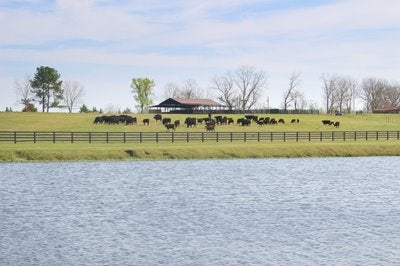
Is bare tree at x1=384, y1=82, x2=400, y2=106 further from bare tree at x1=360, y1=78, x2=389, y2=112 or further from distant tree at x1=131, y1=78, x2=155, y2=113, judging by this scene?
distant tree at x1=131, y1=78, x2=155, y2=113

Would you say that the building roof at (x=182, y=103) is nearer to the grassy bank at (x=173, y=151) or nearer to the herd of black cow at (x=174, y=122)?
the herd of black cow at (x=174, y=122)

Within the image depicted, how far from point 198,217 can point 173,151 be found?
2863 centimetres

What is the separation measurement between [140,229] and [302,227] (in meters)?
5.62

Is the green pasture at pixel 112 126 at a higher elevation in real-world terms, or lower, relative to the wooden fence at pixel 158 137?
higher

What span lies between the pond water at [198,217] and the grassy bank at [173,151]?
8.26 metres

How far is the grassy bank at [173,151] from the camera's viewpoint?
48500 millimetres

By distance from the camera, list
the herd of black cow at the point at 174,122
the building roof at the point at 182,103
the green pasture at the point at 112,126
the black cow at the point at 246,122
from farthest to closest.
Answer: the building roof at the point at 182,103 → the black cow at the point at 246,122 → the green pasture at the point at 112,126 → the herd of black cow at the point at 174,122

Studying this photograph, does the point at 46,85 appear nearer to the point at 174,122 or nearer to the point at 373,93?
the point at 174,122

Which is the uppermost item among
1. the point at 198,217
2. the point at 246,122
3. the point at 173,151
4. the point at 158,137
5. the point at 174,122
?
the point at 174,122

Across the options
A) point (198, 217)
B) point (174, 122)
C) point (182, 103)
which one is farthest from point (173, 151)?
point (182, 103)

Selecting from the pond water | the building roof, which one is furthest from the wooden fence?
the building roof

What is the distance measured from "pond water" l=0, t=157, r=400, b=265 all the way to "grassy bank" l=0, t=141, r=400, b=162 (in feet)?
27.1

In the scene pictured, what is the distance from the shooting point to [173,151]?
2044 inches

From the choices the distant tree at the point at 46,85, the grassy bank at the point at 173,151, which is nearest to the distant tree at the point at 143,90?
the distant tree at the point at 46,85
